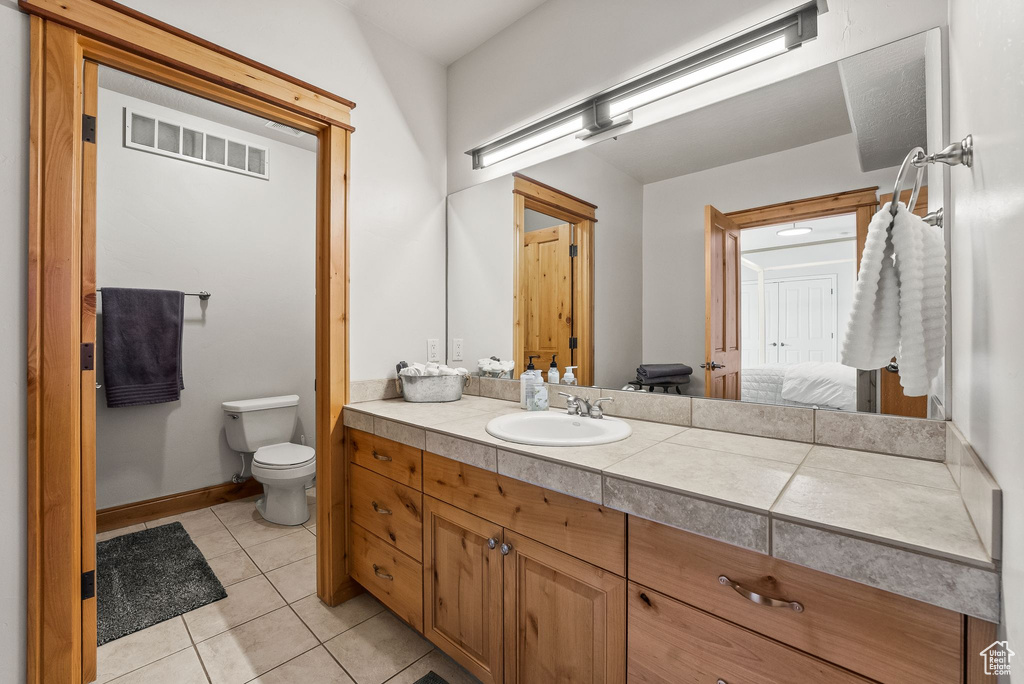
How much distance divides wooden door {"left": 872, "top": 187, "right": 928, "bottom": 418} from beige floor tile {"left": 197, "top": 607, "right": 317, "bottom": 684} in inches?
79.5

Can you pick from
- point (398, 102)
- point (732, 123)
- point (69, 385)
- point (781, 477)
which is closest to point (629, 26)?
point (732, 123)

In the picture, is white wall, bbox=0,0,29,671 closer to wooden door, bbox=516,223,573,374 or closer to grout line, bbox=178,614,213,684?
grout line, bbox=178,614,213,684

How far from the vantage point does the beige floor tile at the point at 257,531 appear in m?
2.45

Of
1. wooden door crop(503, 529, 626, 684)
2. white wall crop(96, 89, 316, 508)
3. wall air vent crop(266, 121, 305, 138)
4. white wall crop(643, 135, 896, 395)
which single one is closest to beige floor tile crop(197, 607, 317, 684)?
wooden door crop(503, 529, 626, 684)

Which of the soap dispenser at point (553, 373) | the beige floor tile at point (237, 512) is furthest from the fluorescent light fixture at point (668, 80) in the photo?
the beige floor tile at point (237, 512)

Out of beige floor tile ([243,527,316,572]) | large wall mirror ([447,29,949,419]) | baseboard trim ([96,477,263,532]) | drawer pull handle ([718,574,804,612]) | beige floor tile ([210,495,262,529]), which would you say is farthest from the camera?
beige floor tile ([210,495,262,529])

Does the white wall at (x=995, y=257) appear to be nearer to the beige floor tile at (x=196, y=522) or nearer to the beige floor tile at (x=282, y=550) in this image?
the beige floor tile at (x=282, y=550)

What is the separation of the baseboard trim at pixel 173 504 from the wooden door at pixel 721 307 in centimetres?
308

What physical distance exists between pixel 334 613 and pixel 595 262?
181 cm

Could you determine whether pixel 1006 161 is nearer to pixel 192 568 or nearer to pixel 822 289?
pixel 822 289

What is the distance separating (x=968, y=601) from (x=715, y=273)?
3.38 feet

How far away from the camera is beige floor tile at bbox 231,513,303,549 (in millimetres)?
2449

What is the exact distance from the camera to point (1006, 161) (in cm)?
56

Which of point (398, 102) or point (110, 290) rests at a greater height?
point (398, 102)
